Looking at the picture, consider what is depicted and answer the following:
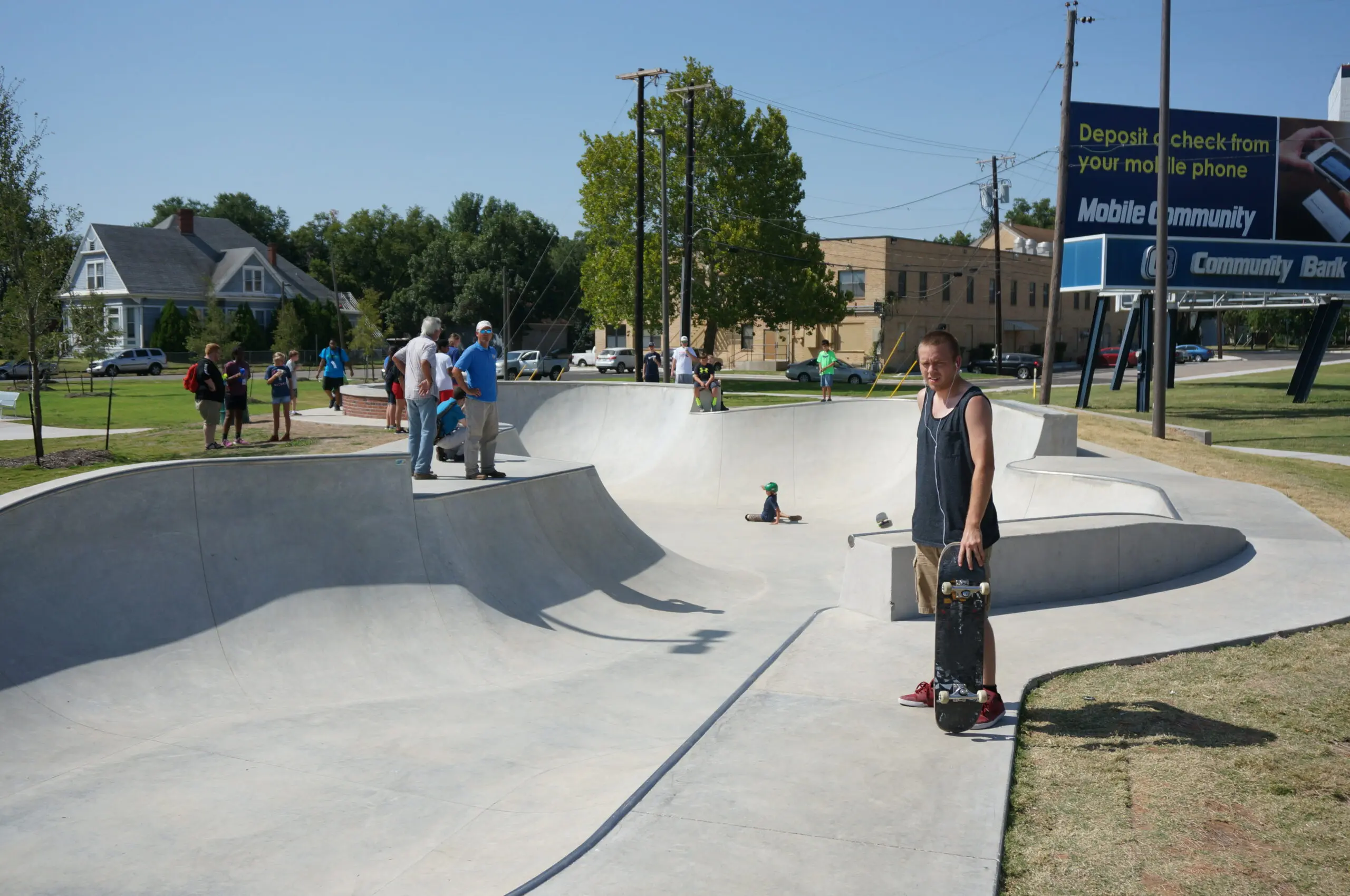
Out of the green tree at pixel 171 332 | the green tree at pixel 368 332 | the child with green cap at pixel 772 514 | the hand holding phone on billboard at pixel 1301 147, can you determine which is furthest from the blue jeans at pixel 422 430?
the green tree at pixel 171 332

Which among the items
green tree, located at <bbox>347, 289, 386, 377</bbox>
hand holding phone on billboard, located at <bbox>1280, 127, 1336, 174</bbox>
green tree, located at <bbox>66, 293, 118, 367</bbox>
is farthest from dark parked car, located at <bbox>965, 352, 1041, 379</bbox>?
green tree, located at <bbox>66, 293, 118, 367</bbox>

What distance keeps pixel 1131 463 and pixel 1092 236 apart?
1618cm

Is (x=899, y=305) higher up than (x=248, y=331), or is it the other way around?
(x=899, y=305)

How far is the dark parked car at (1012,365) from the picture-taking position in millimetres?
60031

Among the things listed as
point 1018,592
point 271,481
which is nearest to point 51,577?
point 271,481

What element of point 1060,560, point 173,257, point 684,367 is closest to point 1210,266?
point 684,367

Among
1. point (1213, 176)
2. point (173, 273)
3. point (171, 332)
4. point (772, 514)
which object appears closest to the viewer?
point (772, 514)

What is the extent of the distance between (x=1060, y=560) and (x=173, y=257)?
2731 inches

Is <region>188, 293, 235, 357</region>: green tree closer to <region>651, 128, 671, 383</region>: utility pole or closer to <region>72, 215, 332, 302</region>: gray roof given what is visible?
<region>72, 215, 332, 302</region>: gray roof

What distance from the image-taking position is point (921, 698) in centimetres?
529

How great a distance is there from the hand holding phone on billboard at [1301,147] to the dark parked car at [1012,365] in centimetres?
2423

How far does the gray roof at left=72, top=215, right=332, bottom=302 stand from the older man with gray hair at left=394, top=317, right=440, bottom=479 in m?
53.9

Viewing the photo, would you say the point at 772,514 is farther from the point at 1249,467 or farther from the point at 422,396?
the point at 1249,467

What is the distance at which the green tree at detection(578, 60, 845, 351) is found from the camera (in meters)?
44.5
